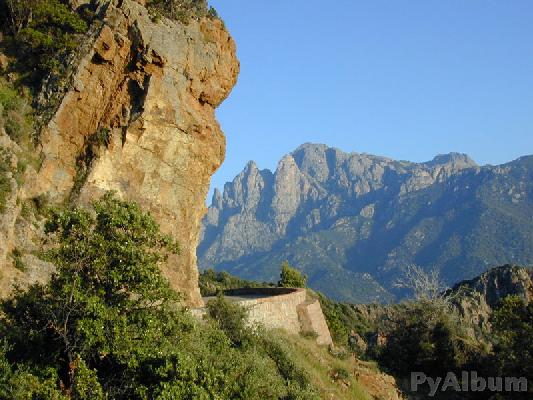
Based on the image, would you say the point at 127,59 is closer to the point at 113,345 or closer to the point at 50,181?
the point at 50,181

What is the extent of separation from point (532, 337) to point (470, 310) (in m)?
48.2

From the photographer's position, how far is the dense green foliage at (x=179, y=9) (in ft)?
96.8

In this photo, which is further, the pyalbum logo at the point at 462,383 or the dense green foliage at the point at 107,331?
the pyalbum logo at the point at 462,383

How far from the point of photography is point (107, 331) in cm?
1265

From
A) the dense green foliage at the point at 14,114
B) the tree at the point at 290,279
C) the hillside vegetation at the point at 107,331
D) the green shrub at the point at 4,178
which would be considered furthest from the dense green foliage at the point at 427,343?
the green shrub at the point at 4,178

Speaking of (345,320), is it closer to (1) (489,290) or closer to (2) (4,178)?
(1) (489,290)

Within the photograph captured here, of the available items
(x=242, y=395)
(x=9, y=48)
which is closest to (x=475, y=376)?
(x=242, y=395)

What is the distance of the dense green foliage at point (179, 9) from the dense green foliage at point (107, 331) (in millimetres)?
17643

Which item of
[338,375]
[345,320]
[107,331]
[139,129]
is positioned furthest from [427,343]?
[345,320]

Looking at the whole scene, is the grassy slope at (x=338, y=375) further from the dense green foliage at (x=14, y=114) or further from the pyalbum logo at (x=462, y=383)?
the dense green foliage at (x=14, y=114)

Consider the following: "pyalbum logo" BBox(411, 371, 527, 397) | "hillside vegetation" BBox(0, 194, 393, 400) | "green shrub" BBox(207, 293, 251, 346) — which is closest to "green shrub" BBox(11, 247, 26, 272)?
"hillside vegetation" BBox(0, 194, 393, 400)

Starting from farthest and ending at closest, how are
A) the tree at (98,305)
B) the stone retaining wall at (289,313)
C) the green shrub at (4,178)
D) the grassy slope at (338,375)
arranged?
the stone retaining wall at (289,313) < the grassy slope at (338,375) < the green shrub at (4,178) < the tree at (98,305)

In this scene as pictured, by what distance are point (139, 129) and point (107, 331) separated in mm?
Result: 14873

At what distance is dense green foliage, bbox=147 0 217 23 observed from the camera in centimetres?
2950
